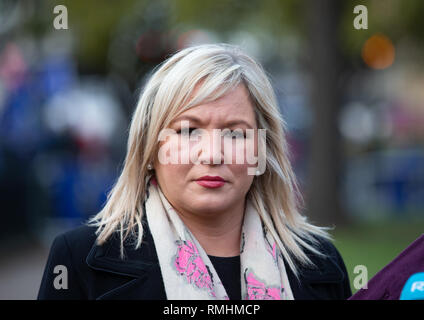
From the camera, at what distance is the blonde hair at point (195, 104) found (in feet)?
9.27

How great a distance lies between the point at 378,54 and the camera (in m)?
14.3

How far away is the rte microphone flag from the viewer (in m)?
2.38

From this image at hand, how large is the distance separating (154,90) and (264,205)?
0.70 metres

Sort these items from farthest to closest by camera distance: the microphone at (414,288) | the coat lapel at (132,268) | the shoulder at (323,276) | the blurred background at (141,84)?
the blurred background at (141,84) < the shoulder at (323,276) < the coat lapel at (132,268) < the microphone at (414,288)

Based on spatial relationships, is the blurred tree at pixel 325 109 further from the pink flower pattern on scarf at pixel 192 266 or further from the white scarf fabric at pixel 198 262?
the pink flower pattern on scarf at pixel 192 266

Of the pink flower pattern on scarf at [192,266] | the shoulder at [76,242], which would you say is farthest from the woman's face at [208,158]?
the shoulder at [76,242]

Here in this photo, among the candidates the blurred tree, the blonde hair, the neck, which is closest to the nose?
the blonde hair

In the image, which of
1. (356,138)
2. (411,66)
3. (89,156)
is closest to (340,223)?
(411,66)

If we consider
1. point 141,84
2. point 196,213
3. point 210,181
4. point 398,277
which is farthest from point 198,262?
point 141,84

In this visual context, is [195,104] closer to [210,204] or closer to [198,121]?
[198,121]

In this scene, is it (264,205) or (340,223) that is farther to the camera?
(340,223)

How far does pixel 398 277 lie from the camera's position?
241 cm

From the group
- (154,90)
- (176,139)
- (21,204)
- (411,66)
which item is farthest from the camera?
(411,66)
